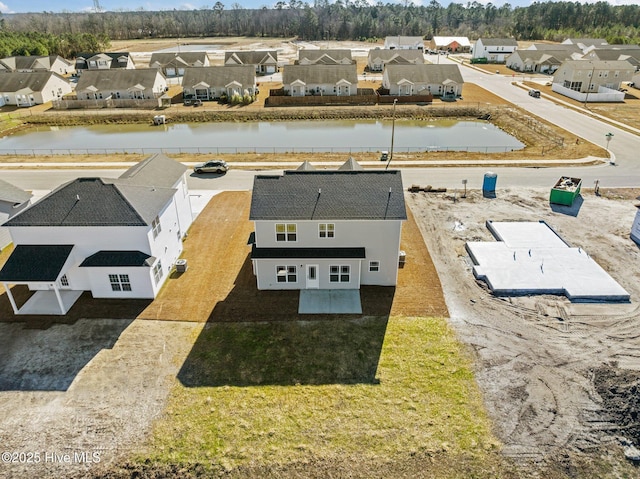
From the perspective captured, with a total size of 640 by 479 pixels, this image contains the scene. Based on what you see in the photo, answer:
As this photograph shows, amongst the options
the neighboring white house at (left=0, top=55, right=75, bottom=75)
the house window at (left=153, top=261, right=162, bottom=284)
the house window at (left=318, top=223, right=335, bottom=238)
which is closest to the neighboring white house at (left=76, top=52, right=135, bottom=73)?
the neighboring white house at (left=0, top=55, right=75, bottom=75)

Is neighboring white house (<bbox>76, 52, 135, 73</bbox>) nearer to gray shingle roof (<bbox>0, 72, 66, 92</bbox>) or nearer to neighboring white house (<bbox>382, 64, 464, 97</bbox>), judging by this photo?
gray shingle roof (<bbox>0, 72, 66, 92</bbox>)

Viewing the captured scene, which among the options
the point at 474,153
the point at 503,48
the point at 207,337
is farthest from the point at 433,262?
the point at 503,48

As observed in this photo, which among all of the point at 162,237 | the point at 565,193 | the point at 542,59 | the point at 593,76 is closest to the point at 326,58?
the point at 542,59

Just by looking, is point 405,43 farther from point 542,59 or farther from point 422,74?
point 422,74

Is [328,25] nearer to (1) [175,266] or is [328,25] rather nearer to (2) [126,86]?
(2) [126,86]

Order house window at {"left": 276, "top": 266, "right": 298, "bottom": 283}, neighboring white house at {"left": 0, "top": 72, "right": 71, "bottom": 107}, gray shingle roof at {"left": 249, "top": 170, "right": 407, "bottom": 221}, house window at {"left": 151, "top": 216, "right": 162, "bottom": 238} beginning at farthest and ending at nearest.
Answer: neighboring white house at {"left": 0, "top": 72, "right": 71, "bottom": 107} → house window at {"left": 276, "top": 266, "right": 298, "bottom": 283} → house window at {"left": 151, "top": 216, "right": 162, "bottom": 238} → gray shingle roof at {"left": 249, "top": 170, "right": 407, "bottom": 221}

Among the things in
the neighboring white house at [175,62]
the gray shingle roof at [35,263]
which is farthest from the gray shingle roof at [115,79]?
the gray shingle roof at [35,263]

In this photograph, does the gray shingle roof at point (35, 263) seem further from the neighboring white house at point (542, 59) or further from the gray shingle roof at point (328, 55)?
the neighboring white house at point (542, 59)
